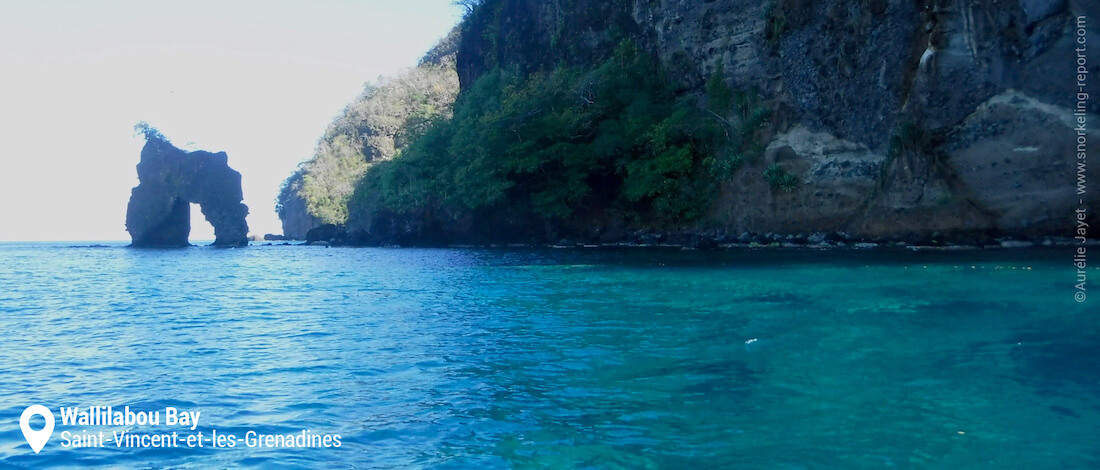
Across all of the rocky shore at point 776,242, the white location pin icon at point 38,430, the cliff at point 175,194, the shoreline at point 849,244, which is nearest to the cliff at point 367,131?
the cliff at point 175,194

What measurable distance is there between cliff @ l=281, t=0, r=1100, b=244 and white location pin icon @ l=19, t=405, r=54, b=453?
2548cm

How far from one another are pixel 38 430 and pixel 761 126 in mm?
29533

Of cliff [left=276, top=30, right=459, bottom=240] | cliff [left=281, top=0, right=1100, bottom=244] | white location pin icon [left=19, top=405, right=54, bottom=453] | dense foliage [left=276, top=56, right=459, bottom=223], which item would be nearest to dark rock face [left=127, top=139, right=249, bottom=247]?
cliff [left=276, top=30, right=459, bottom=240]

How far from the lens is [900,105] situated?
2603 centimetres

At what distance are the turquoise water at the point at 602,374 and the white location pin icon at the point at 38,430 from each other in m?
0.10

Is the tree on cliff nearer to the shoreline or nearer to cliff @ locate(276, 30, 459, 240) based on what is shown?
cliff @ locate(276, 30, 459, 240)

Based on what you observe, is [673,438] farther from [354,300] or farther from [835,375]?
[354,300]

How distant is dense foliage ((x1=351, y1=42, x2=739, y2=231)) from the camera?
3334 centimetres

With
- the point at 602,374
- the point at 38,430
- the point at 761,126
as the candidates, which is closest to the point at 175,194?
the point at 761,126

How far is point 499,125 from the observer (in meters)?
38.0

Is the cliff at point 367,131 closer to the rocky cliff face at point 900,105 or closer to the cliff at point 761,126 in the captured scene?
the cliff at point 761,126

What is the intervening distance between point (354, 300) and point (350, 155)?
227ft

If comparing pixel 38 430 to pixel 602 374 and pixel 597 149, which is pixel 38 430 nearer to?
pixel 602 374

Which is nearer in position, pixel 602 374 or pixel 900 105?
pixel 602 374
